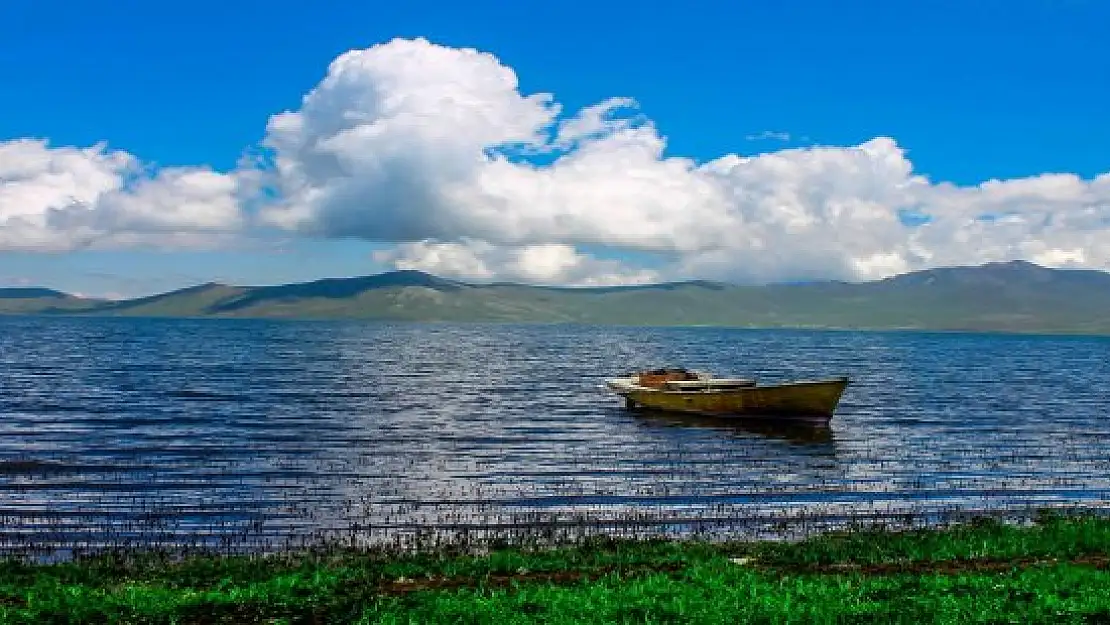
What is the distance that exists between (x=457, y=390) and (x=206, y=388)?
21.5m

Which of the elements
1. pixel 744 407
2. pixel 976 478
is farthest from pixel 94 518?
Result: pixel 744 407

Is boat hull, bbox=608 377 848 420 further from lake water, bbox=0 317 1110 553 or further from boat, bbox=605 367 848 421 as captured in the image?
lake water, bbox=0 317 1110 553

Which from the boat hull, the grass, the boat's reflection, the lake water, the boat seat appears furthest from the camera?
the boat seat

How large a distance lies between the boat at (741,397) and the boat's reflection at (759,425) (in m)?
0.37

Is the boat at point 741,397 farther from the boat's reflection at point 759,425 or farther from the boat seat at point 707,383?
the boat's reflection at point 759,425

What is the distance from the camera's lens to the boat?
63.5 meters

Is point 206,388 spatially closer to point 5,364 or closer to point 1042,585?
point 5,364

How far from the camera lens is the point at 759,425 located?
63.7 m

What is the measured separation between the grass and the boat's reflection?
101 feet

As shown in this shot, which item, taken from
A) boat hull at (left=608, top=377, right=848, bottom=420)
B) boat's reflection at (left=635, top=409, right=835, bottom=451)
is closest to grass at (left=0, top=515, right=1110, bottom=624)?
boat's reflection at (left=635, top=409, right=835, bottom=451)

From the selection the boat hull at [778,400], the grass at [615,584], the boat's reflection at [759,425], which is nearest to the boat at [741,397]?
the boat hull at [778,400]

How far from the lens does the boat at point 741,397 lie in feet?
208

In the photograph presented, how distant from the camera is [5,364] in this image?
11862 cm

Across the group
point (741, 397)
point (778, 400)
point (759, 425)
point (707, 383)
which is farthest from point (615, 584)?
point (707, 383)
